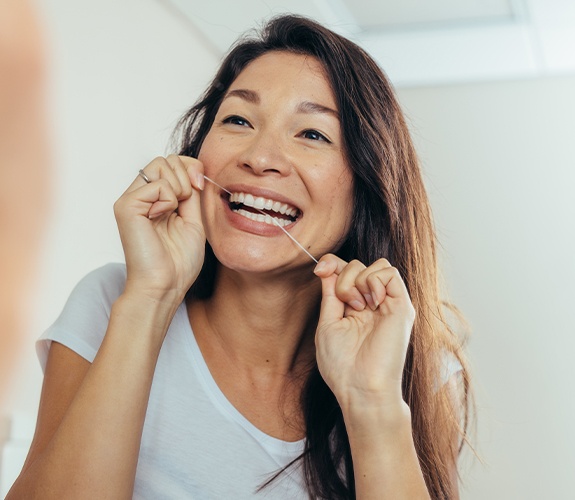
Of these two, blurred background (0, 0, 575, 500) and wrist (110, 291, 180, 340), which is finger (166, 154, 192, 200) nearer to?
wrist (110, 291, 180, 340)

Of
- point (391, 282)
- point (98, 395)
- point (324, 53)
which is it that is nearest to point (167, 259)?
point (98, 395)

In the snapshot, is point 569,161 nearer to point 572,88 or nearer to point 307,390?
point 572,88

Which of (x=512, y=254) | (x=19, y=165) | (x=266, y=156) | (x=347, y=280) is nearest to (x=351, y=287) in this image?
(x=347, y=280)

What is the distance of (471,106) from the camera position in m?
3.58

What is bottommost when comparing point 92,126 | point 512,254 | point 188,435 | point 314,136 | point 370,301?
point 188,435

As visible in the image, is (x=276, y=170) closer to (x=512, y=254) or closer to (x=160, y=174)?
(x=160, y=174)

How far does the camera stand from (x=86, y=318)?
1346 mm

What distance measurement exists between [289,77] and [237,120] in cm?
11

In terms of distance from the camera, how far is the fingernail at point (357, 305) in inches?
52.2

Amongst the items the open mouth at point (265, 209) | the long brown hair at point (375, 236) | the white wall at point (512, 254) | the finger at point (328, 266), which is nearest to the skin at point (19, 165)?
the long brown hair at point (375, 236)

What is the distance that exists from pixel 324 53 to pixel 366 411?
64cm

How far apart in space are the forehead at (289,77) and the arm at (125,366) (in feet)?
0.63

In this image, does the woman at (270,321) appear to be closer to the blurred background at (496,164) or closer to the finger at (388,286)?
the finger at (388,286)

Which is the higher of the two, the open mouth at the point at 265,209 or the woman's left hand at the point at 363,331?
the open mouth at the point at 265,209
